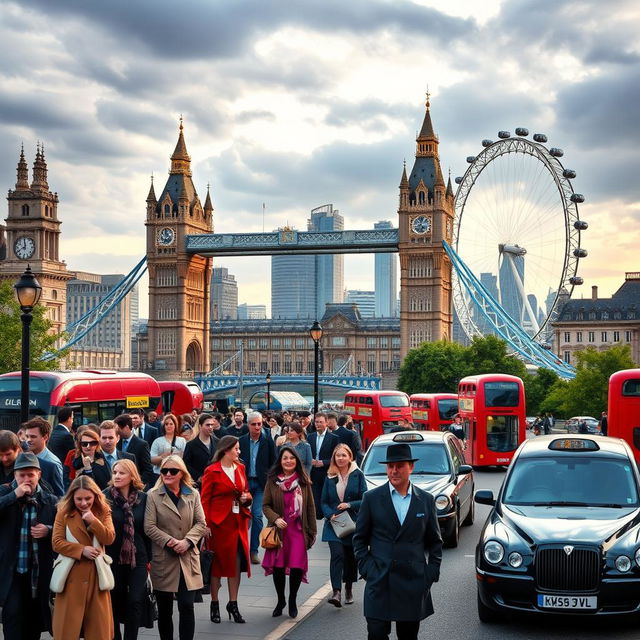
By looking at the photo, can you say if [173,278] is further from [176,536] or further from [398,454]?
[398,454]

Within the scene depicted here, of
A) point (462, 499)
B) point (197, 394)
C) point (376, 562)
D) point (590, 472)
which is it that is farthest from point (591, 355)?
point (376, 562)

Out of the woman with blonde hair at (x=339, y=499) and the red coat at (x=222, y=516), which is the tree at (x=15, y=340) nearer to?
the woman with blonde hair at (x=339, y=499)

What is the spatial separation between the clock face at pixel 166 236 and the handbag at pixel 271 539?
111601mm

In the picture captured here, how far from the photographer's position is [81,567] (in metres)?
7.97

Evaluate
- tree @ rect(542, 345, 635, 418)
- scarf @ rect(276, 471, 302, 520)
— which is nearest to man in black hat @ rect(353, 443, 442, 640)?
scarf @ rect(276, 471, 302, 520)

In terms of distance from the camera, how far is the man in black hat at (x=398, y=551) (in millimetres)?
7645

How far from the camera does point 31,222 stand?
4476 inches

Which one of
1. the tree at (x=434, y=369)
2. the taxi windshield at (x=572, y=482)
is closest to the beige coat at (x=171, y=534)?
the taxi windshield at (x=572, y=482)

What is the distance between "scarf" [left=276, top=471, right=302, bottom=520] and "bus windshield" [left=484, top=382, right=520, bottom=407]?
76.5ft

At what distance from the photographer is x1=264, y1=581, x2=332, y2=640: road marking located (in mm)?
10311

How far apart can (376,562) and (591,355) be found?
70.5 metres

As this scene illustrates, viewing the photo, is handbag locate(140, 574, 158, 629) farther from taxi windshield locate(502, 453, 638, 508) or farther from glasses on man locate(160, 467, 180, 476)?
taxi windshield locate(502, 453, 638, 508)

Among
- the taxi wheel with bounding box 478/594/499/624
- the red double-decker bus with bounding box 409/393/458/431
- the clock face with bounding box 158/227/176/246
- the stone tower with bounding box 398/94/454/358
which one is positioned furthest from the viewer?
the clock face with bounding box 158/227/176/246

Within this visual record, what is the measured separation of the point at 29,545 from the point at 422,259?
347ft
